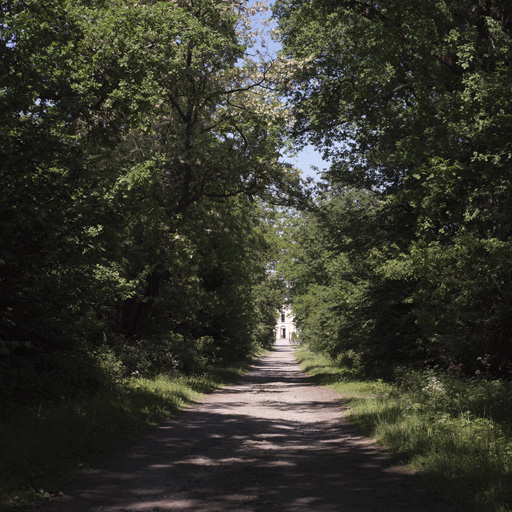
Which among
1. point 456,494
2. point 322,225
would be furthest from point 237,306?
point 456,494

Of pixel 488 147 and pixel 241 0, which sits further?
pixel 241 0

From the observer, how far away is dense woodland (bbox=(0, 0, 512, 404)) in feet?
30.7

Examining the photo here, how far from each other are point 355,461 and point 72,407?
5.52m

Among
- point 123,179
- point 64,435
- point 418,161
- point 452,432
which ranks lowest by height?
point 64,435

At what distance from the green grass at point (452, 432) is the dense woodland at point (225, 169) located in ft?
6.74

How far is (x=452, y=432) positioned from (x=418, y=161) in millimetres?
5538

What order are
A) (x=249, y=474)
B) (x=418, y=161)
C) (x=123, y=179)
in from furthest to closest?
1. (x=123, y=179)
2. (x=418, y=161)
3. (x=249, y=474)

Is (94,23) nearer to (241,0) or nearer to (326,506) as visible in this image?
(241,0)

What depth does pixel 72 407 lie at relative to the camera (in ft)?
34.7

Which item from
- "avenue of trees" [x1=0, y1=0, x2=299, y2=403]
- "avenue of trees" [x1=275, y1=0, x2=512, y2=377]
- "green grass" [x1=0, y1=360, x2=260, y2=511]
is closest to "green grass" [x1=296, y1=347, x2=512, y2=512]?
"avenue of trees" [x1=275, y1=0, x2=512, y2=377]

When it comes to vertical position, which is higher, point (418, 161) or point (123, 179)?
point (418, 161)

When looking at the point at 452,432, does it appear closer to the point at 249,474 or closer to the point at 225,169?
the point at 249,474

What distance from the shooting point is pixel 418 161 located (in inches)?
453

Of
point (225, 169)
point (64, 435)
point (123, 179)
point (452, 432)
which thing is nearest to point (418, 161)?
point (452, 432)
